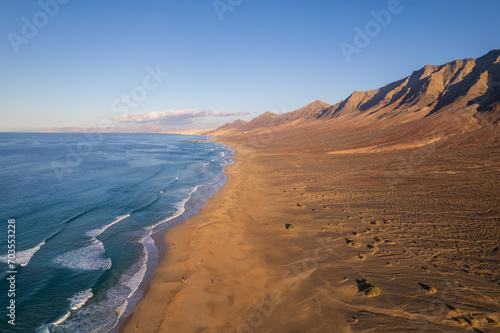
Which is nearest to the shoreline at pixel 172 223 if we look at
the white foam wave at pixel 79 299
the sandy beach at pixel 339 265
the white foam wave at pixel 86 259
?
the sandy beach at pixel 339 265

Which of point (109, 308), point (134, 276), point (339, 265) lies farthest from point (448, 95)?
point (109, 308)

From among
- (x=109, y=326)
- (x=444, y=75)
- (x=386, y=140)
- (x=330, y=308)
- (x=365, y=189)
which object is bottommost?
(x=109, y=326)

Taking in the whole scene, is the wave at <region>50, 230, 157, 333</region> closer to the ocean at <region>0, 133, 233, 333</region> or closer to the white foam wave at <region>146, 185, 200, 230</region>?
the ocean at <region>0, 133, 233, 333</region>

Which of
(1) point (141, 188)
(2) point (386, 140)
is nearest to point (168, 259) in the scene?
(1) point (141, 188)

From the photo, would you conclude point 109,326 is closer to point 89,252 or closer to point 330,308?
point 89,252

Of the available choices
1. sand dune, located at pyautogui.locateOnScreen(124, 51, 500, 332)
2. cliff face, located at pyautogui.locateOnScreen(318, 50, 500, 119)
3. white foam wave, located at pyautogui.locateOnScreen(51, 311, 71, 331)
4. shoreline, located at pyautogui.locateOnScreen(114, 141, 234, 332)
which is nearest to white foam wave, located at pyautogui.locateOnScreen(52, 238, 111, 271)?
shoreline, located at pyautogui.locateOnScreen(114, 141, 234, 332)

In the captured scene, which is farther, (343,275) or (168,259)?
(168,259)
